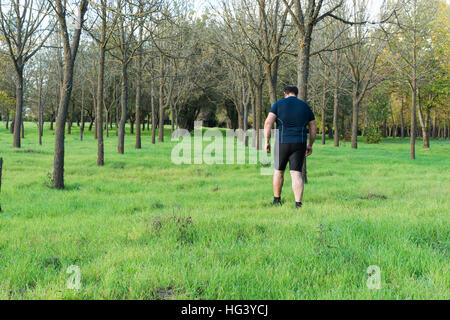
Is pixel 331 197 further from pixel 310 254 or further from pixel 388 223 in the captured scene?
pixel 310 254

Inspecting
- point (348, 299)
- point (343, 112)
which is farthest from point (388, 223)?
point (343, 112)

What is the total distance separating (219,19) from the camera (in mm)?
16750

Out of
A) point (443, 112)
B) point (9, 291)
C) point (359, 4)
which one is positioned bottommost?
point (9, 291)

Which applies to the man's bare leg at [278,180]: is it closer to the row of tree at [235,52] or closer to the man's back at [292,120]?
the man's back at [292,120]

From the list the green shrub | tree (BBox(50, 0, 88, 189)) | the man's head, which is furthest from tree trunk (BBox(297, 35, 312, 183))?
the green shrub

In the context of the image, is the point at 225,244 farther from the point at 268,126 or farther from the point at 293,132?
the point at 293,132

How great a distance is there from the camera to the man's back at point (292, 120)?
6.08 meters

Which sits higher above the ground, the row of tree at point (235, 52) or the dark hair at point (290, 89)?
the row of tree at point (235, 52)

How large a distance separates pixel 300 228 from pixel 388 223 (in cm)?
132

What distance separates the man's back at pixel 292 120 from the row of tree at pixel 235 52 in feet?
9.71

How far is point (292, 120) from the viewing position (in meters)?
6.11

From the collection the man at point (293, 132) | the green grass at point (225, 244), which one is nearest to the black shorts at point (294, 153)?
the man at point (293, 132)

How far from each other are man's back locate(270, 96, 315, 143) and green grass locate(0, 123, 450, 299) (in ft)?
4.44

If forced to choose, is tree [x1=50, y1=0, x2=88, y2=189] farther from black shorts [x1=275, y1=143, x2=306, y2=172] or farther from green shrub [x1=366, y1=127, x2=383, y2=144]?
green shrub [x1=366, y1=127, x2=383, y2=144]
